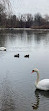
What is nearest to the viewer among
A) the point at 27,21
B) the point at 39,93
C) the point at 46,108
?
the point at 46,108

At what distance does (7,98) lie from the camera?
26.8ft

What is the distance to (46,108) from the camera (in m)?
7.39

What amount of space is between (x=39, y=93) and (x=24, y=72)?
3.15 m

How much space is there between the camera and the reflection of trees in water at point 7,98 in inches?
289

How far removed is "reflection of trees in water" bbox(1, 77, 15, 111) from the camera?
7.34m

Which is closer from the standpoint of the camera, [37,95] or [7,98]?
[7,98]

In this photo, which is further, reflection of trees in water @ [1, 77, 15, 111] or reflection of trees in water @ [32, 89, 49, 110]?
reflection of trees in water @ [32, 89, 49, 110]

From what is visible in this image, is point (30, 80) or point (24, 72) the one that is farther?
point (24, 72)

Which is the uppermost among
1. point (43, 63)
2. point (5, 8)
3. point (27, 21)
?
point (5, 8)

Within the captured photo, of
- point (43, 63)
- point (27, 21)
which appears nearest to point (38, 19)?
point (27, 21)

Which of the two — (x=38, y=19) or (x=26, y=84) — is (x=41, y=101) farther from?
(x=38, y=19)

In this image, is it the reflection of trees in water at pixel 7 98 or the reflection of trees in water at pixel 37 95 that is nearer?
the reflection of trees in water at pixel 7 98

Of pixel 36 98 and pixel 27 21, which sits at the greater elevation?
pixel 36 98

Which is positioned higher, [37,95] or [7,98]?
[7,98]
